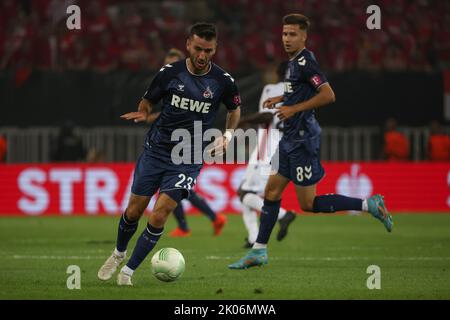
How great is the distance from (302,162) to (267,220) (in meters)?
0.81

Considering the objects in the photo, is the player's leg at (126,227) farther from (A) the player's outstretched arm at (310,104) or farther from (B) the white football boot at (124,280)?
(A) the player's outstretched arm at (310,104)

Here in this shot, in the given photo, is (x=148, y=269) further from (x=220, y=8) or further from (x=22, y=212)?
(x=220, y=8)

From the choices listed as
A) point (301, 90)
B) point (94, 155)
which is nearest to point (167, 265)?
point (301, 90)

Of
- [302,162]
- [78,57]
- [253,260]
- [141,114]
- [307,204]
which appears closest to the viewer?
[141,114]

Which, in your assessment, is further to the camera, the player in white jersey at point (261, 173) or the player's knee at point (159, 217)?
the player in white jersey at point (261, 173)

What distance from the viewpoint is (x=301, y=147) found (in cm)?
1038

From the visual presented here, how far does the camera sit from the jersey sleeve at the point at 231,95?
31.7 ft

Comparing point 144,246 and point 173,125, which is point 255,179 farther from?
point 144,246

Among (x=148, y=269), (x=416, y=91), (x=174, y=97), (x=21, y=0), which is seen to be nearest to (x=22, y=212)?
(x=21, y=0)

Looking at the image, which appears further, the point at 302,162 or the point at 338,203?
the point at 338,203

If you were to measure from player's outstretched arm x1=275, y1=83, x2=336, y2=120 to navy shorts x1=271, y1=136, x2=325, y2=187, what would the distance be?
57 cm

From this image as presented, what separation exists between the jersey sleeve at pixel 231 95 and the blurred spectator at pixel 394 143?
426 inches

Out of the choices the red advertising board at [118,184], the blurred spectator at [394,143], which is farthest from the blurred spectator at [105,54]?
the blurred spectator at [394,143]
